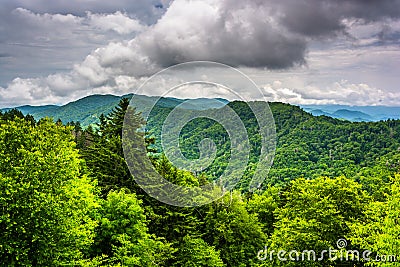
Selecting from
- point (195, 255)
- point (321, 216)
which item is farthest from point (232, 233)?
point (321, 216)

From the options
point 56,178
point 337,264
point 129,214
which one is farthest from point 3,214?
point 337,264

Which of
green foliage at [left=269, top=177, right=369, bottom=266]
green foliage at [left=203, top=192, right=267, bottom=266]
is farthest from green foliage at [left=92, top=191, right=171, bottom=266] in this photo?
green foliage at [left=203, top=192, right=267, bottom=266]

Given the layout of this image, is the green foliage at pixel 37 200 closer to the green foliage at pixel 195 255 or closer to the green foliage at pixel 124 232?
the green foliage at pixel 124 232

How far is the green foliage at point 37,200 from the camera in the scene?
18922 mm

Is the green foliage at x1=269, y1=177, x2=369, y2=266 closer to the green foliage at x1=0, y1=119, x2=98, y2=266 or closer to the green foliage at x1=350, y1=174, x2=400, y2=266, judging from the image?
the green foliage at x1=350, y1=174, x2=400, y2=266

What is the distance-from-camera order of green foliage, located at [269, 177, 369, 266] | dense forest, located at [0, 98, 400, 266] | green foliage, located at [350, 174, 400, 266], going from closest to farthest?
1. dense forest, located at [0, 98, 400, 266]
2. green foliage, located at [350, 174, 400, 266]
3. green foliage, located at [269, 177, 369, 266]

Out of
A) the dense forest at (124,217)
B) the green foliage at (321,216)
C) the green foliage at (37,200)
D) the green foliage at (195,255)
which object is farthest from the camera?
the green foliage at (195,255)

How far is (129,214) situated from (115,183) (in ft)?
28.1

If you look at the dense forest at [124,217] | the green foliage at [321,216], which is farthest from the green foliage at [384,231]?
the green foliage at [321,216]

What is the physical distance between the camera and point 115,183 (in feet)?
113

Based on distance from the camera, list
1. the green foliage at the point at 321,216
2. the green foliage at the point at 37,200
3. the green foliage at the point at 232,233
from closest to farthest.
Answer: the green foliage at the point at 37,200 → the green foliage at the point at 321,216 → the green foliage at the point at 232,233

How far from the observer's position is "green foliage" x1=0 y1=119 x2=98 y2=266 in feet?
62.1

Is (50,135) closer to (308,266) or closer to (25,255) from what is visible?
(25,255)

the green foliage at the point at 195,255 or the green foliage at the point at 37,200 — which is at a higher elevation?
the green foliage at the point at 37,200
